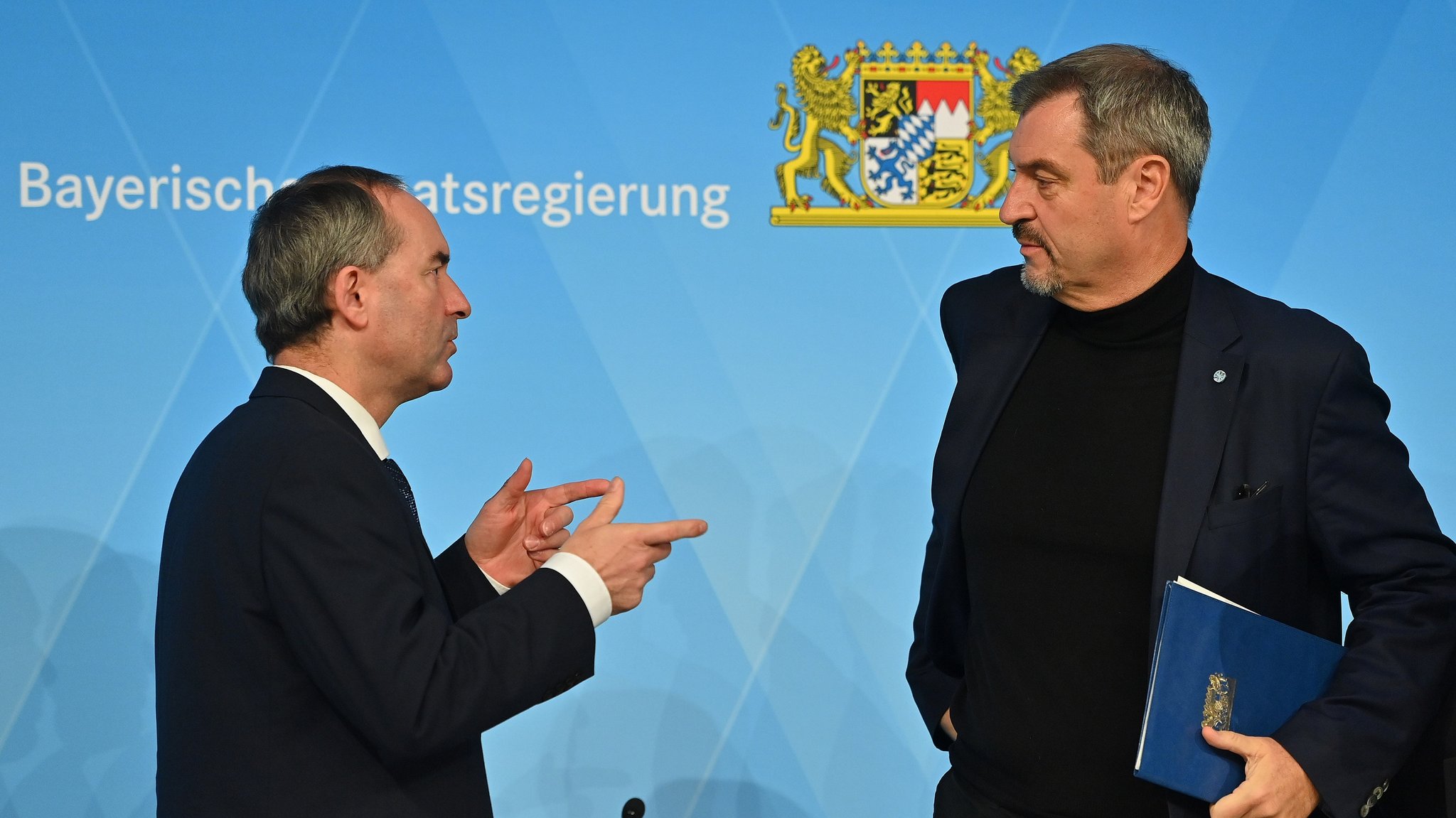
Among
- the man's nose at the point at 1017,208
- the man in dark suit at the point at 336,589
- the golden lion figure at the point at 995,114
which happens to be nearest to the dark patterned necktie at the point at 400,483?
the man in dark suit at the point at 336,589

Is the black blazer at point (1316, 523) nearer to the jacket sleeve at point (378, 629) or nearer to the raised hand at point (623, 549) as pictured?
the raised hand at point (623, 549)

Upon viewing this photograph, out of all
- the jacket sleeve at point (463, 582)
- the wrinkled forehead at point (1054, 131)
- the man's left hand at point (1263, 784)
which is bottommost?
the man's left hand at point (1263, 784)

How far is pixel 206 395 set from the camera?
10.00ft

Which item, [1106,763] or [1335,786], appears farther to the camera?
[1106,763]

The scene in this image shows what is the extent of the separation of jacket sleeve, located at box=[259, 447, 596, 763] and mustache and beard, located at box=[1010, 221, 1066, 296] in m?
0.95

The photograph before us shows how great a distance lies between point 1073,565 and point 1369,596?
0.41 meters

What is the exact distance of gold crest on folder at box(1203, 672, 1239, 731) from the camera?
1653mm

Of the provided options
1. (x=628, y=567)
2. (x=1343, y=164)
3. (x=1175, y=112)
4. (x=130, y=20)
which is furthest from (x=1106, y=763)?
(x=130, y=20)

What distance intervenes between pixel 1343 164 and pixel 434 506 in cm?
243

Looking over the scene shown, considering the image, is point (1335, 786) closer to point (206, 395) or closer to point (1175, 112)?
point (1175, 112)

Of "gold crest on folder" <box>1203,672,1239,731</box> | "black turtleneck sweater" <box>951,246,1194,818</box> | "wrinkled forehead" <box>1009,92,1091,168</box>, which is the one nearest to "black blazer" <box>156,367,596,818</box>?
"black turtleneck sweater" <box>951,246,1194,818</box>

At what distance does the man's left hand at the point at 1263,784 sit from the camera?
162 cm

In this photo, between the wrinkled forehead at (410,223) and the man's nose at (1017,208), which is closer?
the wrinkled forehead at (410,223)

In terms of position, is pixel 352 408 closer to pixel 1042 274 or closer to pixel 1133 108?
pixel 1042 274
